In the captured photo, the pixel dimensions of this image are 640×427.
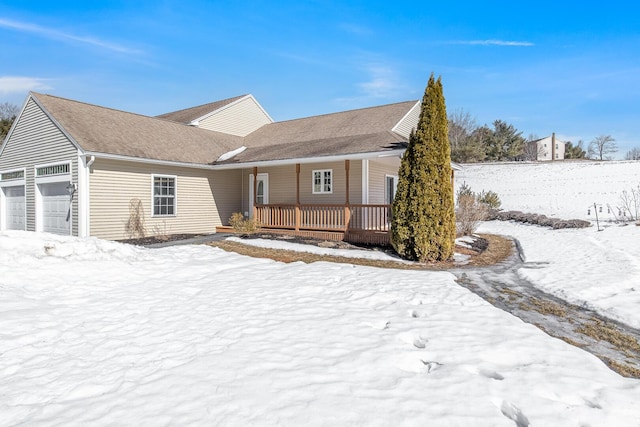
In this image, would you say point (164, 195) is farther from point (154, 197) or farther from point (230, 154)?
point (230, 154)

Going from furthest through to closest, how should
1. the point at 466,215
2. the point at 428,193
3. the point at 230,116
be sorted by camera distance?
1. the point at 230,116
2. the point at 466,215
3. the point at 428,193

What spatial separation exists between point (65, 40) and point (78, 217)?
8028 mm

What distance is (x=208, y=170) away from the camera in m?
14.5

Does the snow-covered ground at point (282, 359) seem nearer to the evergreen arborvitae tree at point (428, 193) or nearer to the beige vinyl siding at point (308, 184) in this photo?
the evergreen arborvitae tree at point (428, 193)

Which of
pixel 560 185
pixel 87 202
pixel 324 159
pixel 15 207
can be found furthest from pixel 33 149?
pixel 560 185

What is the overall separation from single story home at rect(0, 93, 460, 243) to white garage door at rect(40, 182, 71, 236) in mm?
36

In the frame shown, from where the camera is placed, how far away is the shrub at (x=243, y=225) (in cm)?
1345

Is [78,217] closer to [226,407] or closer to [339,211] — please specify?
[339,211]

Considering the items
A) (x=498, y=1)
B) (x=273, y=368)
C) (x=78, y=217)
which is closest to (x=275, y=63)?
(x=498, y=1)

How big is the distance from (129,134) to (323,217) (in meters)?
7.92

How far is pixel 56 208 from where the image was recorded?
12055 mm

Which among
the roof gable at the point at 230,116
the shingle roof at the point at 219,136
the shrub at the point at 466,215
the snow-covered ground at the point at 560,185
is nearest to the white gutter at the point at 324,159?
the shingle roof at the point at 219,136

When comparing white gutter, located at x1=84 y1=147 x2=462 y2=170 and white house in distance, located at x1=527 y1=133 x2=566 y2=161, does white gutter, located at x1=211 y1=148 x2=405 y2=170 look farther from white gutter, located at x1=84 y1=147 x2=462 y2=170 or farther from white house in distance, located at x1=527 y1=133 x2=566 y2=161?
white house in distance, located at x1=527 y1=133 x2=566 y2=161

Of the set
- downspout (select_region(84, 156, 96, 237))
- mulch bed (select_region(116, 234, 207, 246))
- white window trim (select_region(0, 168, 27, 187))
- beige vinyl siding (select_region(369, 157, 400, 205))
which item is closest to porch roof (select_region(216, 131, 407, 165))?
beige vinyl siding (select_region(369, 157, 400, 205))
